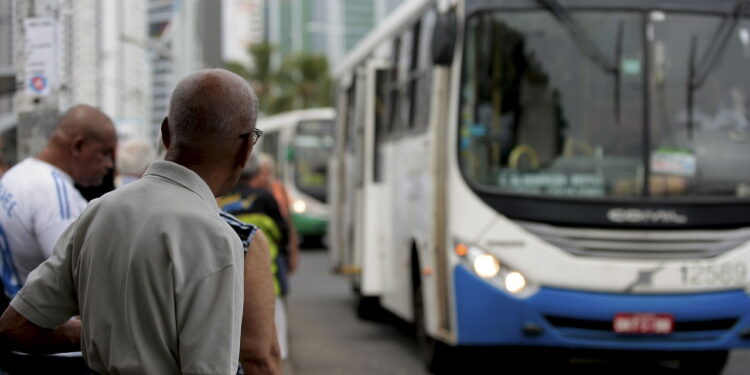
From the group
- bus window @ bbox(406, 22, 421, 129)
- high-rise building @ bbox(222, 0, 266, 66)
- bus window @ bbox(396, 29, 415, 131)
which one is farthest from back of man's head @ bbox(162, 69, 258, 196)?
high-rise building @ bbox(222, 0, 266, 66)

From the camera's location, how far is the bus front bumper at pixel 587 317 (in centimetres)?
787

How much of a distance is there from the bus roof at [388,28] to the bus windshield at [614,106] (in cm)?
146

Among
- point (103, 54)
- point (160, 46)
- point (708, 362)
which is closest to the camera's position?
point (708, 362)

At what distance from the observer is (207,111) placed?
8.16 ft

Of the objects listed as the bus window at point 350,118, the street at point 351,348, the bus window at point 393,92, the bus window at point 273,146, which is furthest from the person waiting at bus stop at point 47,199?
the bus window at point 273,146

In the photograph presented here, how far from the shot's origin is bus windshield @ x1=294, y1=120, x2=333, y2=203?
87.7 ft

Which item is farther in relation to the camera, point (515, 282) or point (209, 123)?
point (515, 282)

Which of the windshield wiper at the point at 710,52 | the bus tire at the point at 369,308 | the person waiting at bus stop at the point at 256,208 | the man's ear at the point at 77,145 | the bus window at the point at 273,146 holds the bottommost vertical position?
the bus tire at the point at 369,308

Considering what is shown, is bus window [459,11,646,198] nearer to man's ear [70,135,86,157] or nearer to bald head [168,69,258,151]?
man's ear [70,135,86,157]

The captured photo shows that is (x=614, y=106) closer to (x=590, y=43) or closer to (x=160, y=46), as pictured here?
(x=590, y=43)

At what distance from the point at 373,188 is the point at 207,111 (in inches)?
362

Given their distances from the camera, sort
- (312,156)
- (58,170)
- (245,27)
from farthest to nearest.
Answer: (245,27) → (312,156) → (58,170)

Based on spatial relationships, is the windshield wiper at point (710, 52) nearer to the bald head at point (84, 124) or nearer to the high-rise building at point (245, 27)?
the bald head at point (84, 124)

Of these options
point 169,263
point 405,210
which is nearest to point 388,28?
point 405,210
